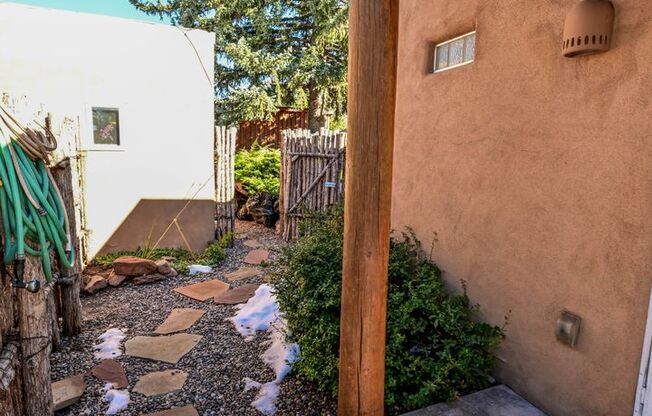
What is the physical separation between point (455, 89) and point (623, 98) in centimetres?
136

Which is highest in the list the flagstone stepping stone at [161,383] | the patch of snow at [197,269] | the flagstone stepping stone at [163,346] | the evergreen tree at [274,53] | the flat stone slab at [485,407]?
the evergreen tree at [274,53]

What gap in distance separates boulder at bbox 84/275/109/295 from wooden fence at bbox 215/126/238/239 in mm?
2244

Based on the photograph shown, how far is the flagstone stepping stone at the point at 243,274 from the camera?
567 centimetres

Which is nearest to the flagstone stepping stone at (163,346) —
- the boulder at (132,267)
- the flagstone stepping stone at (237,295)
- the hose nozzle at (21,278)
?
the flagstone stepping stone at (237,295)

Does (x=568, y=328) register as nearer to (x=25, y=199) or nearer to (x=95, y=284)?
(x=25, y=199)

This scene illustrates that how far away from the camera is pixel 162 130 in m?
6.30

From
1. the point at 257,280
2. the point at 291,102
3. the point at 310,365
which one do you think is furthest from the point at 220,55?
the point at 310,365

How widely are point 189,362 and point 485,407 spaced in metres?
2.43

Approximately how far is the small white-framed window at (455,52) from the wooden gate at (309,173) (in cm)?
370

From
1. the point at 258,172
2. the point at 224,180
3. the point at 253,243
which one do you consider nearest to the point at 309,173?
the point at 224,180

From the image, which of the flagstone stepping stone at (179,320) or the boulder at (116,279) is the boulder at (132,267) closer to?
the boulder at (116,279)

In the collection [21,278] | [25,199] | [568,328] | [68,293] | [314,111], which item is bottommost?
[68,293]

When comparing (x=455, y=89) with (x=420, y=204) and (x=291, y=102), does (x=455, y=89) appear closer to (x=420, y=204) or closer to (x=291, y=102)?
(x=420, y=204)

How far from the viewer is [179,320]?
4336 millimetres
